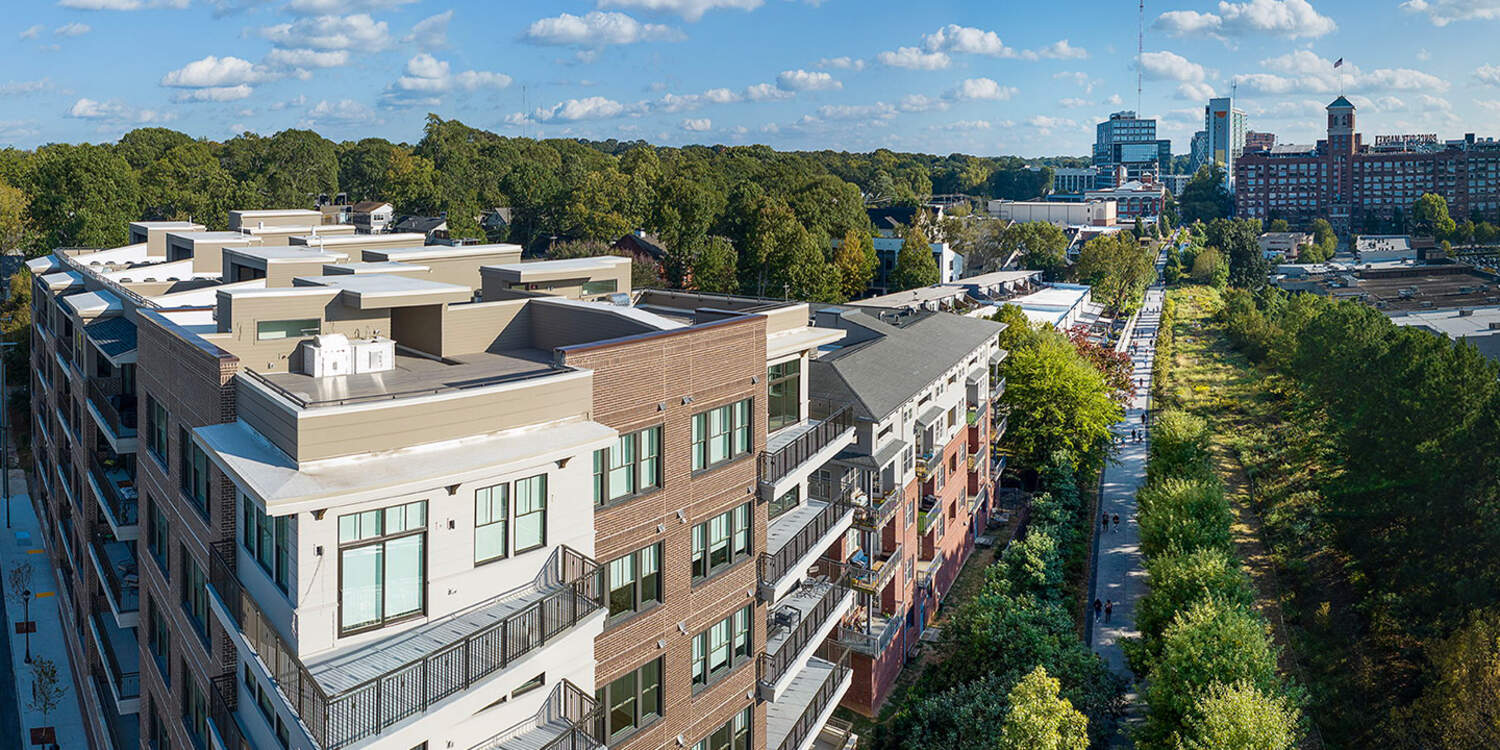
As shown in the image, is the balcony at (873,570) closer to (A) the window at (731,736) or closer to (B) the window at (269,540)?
(A) the window at (731,736)

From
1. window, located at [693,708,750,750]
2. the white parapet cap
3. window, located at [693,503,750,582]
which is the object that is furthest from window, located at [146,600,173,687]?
window, located at [693,708,750,750]

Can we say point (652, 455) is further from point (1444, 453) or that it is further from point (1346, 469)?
point (1346, 469)

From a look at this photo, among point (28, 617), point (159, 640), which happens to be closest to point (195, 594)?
point (159, 640)

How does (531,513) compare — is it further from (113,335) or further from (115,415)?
(113,335)

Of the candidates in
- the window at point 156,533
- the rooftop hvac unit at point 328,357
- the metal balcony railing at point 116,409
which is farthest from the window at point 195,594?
the metal balcony railing at point 116,409

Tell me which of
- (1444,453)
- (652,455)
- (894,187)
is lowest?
(1444,453)

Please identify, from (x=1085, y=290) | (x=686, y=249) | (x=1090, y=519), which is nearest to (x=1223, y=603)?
(x=1090, y=519)
